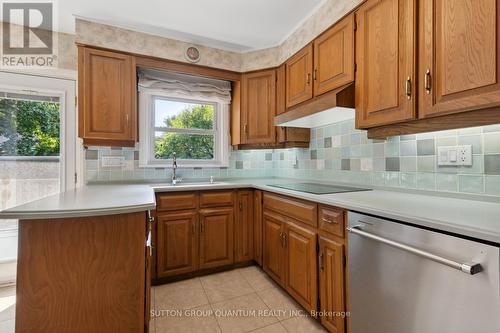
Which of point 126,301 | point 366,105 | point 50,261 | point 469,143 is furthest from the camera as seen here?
point 366,105

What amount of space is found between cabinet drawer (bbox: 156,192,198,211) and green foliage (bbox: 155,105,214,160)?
0.73 m

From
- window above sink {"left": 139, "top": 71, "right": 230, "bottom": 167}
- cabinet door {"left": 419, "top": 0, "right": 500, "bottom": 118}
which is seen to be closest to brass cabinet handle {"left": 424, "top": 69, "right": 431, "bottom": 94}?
cabinet door {"left": 419, "top": 0, "right": 500, "bottom": 118}

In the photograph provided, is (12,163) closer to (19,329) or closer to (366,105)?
(19,329)

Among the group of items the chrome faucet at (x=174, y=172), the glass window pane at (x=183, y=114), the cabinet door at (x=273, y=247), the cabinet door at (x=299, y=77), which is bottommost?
the cabinet door at (x=273, y=247)

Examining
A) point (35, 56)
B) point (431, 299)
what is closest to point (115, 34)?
point (35, 56)

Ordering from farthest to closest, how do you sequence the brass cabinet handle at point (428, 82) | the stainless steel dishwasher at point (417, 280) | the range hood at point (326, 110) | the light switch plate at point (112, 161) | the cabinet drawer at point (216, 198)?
1. the light switch plate at point (112, 161)
2. the cabinet drawer at point (216, 198)
3. the range hood at point (326, 110)
4. the brass cabinet handle at point (428, 82)
5. the stainless steel dishwasher at point (417, 280)

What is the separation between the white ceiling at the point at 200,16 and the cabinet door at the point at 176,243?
1.77m

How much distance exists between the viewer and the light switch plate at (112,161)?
7.78 feet

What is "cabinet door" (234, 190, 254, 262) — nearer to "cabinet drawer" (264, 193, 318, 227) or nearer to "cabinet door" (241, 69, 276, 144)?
"cabinet drawer" (264, 193, 318, 227)

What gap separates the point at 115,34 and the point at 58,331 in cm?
231

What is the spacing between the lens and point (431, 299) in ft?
3.05

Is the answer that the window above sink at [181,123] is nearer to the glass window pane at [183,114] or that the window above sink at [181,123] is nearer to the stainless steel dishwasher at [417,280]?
the glass window pane at [183,114]

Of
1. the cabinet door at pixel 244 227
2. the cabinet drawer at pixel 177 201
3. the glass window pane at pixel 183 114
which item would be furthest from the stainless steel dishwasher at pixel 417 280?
the glass window pane at pixel 183 114

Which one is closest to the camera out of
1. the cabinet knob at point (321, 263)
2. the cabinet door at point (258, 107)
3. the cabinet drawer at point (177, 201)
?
the cabinet knob at point (321, 263)
